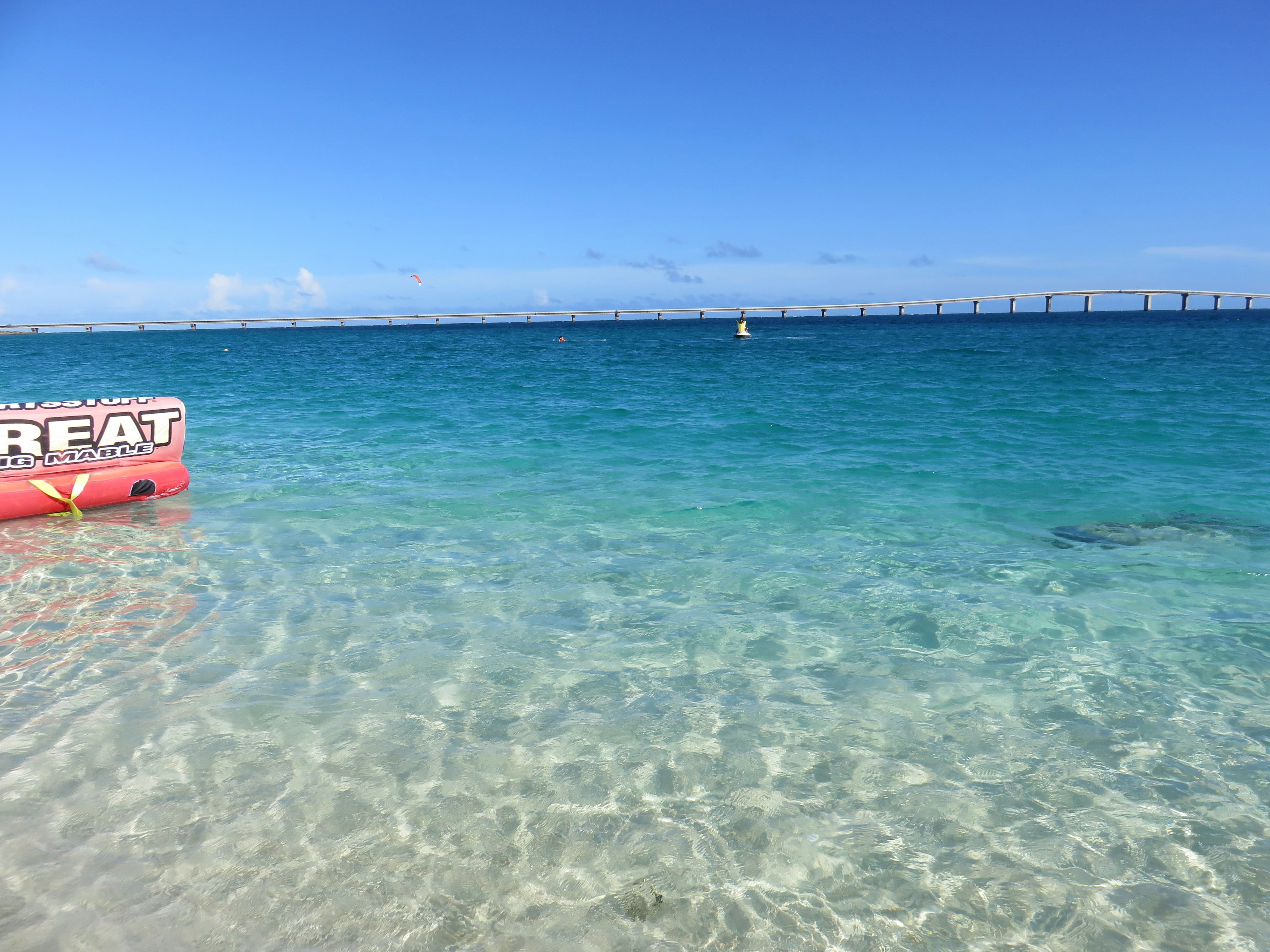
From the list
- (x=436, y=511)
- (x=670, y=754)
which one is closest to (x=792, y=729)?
(x=670, y=754)

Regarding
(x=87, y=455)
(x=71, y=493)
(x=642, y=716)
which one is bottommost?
(x=642, y=716)

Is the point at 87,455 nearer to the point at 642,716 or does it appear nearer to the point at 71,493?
the point at 71,493

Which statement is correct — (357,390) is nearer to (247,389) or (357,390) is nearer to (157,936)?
(247,389)

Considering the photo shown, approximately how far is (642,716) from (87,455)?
9.44 meters

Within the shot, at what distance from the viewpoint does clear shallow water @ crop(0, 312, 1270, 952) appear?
3.24 meters

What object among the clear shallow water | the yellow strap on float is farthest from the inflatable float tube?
the clear shallow water

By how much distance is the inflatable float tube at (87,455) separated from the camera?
952cm

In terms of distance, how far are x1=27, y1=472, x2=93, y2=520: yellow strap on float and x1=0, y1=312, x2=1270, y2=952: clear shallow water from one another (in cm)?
35

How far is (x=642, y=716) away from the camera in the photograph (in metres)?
4.75

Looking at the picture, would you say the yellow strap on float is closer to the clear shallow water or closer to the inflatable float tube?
the inflatable float tube

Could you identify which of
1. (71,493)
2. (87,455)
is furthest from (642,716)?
(87,455)

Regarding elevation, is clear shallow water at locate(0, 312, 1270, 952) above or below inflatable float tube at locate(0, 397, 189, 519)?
below

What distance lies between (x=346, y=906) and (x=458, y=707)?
66.0 inches

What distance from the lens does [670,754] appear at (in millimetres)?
4328
